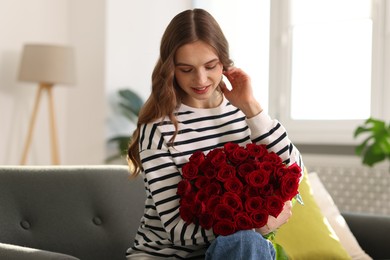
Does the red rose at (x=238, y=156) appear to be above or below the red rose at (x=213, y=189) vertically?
above

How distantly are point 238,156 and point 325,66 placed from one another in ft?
11.9

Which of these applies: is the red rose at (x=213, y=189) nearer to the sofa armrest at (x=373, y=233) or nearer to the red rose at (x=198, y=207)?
the red rose at (x=198, y=207)

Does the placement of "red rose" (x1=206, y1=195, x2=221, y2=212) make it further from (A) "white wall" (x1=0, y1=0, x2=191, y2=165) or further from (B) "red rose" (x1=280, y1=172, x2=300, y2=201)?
(A) "white wall" (x1=0, y1=0, x2=191, y2=165)

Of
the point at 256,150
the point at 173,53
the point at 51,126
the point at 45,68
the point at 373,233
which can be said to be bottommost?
the point at 373,233

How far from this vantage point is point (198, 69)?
6.86 feet

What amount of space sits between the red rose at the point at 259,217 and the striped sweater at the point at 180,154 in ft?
0.51

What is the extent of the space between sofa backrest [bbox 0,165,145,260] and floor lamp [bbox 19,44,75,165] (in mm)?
2927

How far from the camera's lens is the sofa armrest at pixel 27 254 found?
6.26 ft

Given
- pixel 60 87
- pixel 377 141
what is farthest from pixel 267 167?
pixel 60 87

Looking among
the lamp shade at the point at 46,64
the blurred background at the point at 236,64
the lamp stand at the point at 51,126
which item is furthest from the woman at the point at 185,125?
the lamp stand at the point at 51,126

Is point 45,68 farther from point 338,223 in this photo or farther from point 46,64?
point 338,223

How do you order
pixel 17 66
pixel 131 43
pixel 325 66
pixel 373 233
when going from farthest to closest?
pixel 131 43
pixel 17 66
pixel 325 66
pixel 373 233

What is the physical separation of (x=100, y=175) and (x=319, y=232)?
0.84 meters

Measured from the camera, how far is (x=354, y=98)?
5.32 m
